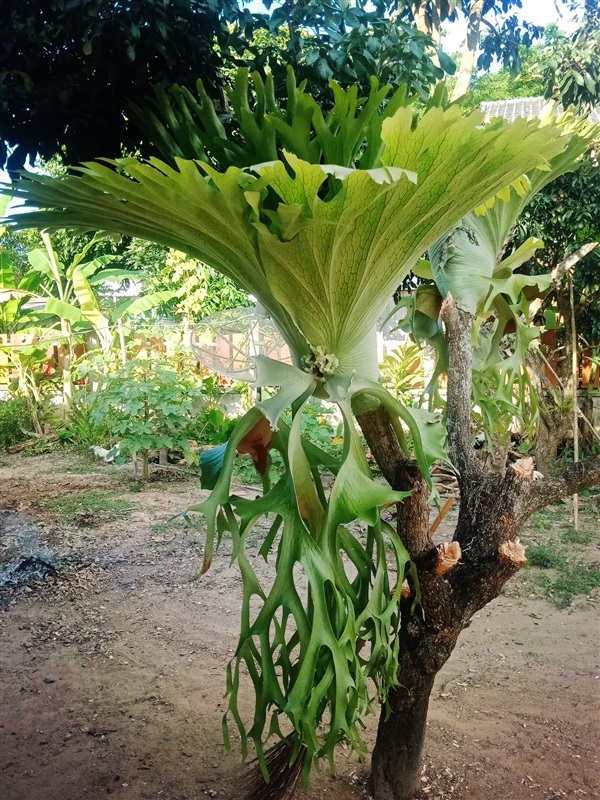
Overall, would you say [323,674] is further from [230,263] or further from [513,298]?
[513,298]

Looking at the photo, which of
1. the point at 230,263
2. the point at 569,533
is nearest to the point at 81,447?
the point at 569,533

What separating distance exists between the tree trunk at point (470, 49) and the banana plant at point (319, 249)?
0.65 m

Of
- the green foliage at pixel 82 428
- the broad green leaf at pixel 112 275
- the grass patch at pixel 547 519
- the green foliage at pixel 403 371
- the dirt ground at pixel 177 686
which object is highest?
the broad green leaf at pixel 112 275

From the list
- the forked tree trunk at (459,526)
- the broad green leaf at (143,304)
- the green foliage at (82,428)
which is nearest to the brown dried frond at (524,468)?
the forked tree trunk at (459,526)

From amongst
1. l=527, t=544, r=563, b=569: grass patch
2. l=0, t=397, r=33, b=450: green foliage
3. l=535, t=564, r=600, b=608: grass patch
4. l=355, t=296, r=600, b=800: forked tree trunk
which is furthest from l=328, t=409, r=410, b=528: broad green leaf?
l=0, t=397, r=33, b=450: green foliage

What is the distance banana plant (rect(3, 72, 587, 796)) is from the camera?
2.37 ft

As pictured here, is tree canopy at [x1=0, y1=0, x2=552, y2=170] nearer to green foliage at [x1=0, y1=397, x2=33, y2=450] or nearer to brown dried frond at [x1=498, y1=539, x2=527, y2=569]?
brown dried frond at [x1=498, y1=539, x2=527, y2=569]

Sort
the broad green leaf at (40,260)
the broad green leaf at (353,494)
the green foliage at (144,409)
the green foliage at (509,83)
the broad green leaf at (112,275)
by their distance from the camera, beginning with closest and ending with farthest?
the broad green leaf at (353,494), the green foliage at (509,83), the green foliage at (144,409), the broad green leaf at (112,275), the broad green leaf at (40,260)

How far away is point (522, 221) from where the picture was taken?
109 inches

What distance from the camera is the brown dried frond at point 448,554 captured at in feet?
3.12

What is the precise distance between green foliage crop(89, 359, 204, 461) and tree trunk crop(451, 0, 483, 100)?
6.59 feet

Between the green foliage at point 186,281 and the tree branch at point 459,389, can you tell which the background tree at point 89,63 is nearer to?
the tree branch at point 459,389

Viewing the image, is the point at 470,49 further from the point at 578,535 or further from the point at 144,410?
the point at 144,410

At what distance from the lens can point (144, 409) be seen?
3.25 meters
